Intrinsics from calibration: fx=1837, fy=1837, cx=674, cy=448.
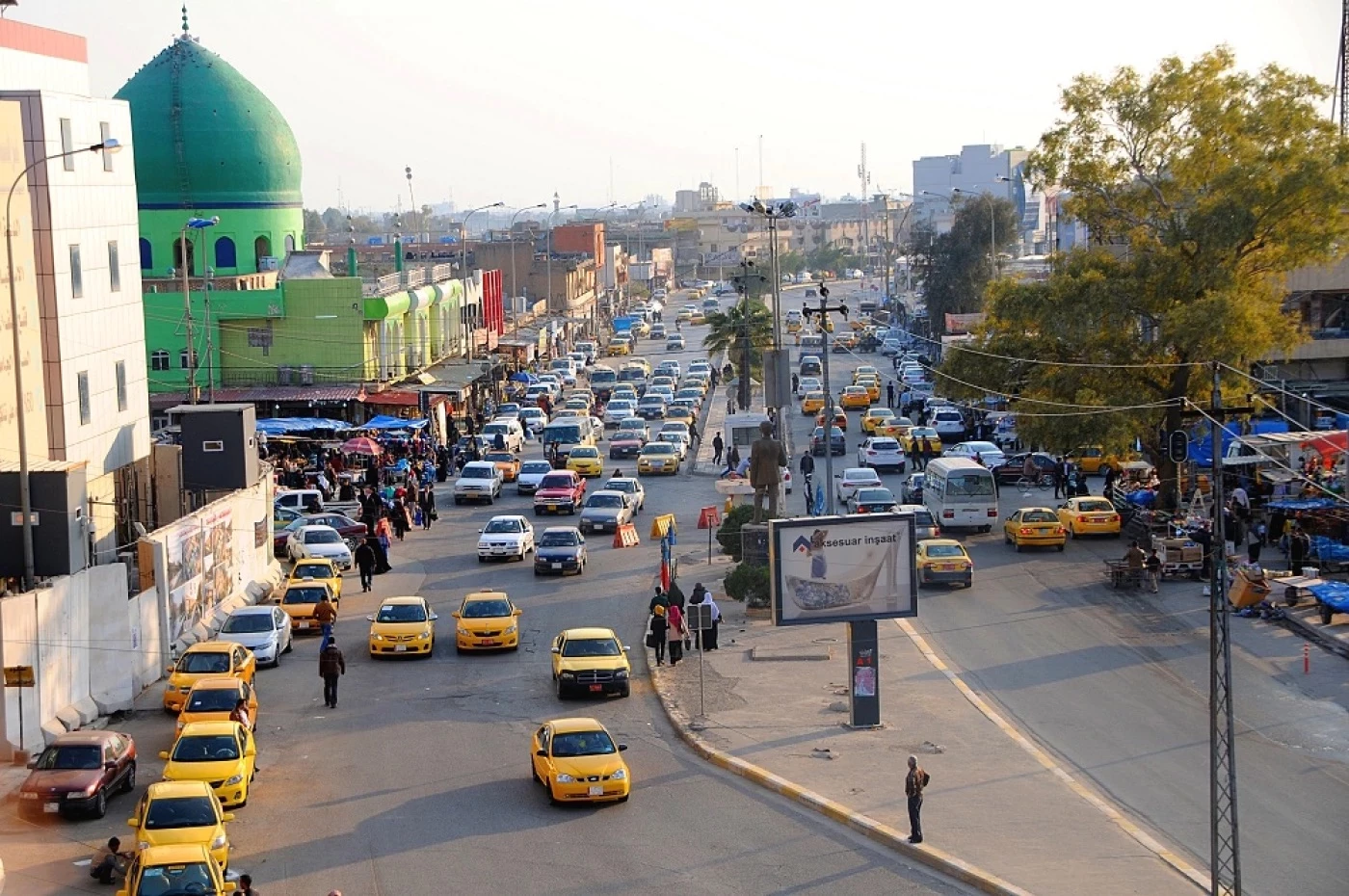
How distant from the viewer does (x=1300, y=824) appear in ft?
76.8

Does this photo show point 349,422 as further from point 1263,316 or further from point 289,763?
point 289,763

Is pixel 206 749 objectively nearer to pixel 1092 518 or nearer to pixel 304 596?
pixel 304 596

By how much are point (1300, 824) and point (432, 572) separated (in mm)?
25119

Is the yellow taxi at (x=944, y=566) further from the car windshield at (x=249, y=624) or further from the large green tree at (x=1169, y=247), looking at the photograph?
the car windshield at (x=249, y=624)

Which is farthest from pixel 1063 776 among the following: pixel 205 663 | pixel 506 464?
pixel 506 464

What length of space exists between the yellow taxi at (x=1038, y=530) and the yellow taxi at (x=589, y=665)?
1590 centimetres

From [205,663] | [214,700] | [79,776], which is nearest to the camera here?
[79,776]

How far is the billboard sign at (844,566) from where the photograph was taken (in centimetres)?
2875

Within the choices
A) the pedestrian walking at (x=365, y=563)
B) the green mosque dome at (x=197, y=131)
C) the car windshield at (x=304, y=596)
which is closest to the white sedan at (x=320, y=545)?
the pedestrian walking at (x=365, y=563)

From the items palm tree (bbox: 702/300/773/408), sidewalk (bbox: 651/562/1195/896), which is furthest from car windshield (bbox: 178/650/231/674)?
palm tree (bbox: 702/300/773/408)

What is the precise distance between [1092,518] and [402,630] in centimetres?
1952

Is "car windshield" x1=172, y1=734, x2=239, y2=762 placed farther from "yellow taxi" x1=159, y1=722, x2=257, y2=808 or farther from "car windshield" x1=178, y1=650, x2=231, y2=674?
"car windshield" x1=178, y1=650, x2=231, y2=674

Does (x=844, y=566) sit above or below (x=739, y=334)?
below

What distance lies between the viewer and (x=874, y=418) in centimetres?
6912
